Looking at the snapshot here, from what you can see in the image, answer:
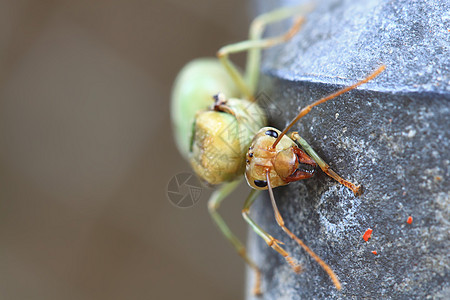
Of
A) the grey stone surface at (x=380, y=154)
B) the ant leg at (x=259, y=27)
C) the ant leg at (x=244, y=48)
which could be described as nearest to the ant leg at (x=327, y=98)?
the grey stone surface at (x=380, y=154)

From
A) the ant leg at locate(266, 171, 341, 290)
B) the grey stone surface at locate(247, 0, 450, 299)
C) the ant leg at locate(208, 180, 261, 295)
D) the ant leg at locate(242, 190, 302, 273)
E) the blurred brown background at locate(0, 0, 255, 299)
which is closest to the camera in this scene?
the grey stone surface at locate(247, 0, 450, 299)

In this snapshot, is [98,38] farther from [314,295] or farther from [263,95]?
[314,295]

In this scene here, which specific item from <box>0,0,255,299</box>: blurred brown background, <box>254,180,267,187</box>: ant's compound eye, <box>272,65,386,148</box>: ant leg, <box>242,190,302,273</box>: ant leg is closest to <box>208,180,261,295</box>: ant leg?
<box>242,190,302,273</box>: ant leg

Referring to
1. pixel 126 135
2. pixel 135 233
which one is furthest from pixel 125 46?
pixel 135 233

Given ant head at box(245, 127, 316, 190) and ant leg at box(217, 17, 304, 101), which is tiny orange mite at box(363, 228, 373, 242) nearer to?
ant head at box(245, 127, 316, 190)

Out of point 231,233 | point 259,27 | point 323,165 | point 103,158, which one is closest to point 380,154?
point 323,165

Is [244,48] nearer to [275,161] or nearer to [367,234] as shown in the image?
[275,161]
